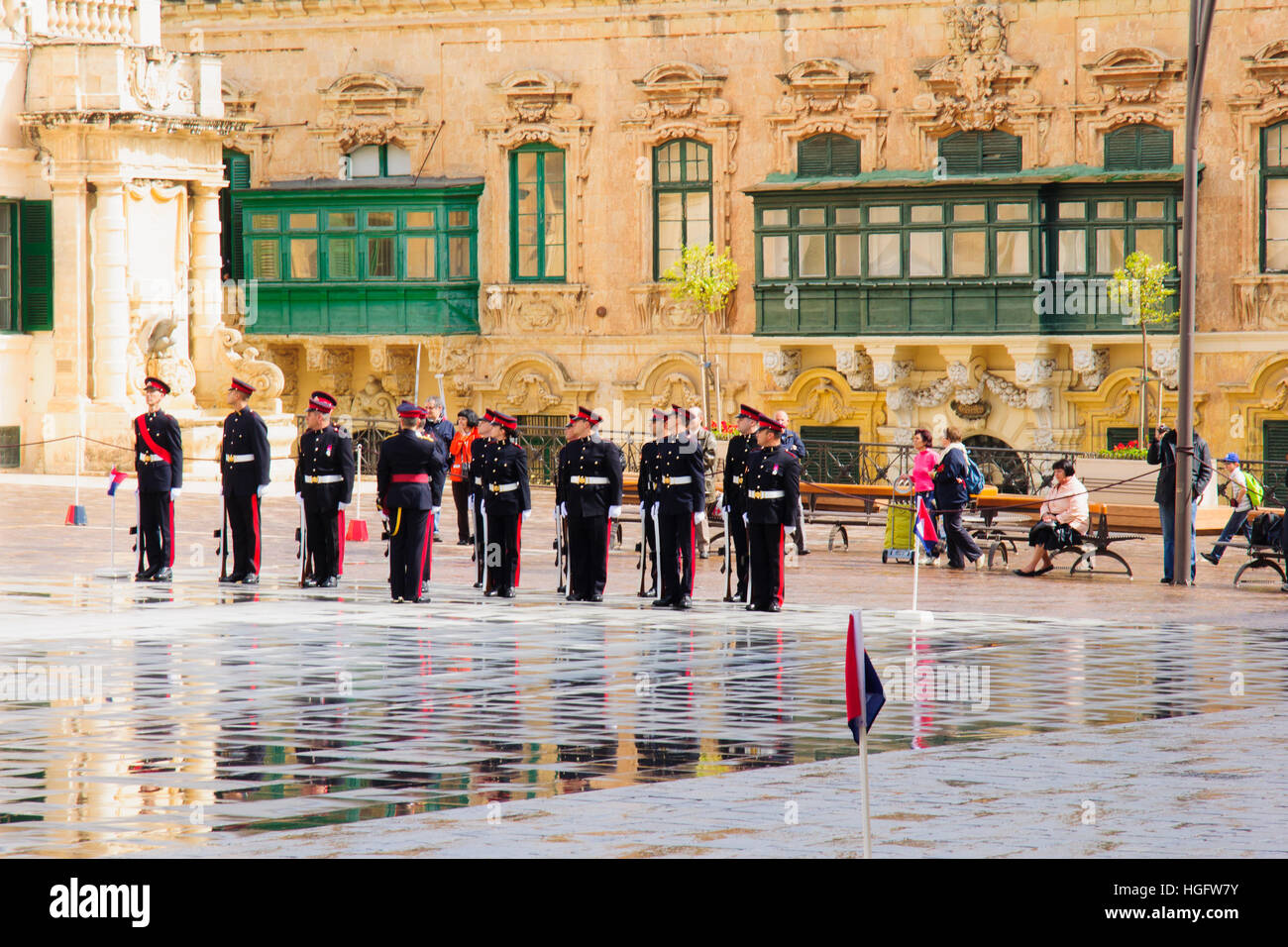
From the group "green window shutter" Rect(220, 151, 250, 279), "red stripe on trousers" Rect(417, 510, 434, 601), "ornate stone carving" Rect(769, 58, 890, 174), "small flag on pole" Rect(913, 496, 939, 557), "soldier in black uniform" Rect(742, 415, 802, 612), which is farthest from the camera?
"green window shutter" Rect(220, 151, 250, 279)

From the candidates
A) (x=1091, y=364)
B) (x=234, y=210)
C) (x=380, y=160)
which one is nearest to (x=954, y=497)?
(x=1091, y=364)

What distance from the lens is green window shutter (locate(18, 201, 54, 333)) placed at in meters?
32.3

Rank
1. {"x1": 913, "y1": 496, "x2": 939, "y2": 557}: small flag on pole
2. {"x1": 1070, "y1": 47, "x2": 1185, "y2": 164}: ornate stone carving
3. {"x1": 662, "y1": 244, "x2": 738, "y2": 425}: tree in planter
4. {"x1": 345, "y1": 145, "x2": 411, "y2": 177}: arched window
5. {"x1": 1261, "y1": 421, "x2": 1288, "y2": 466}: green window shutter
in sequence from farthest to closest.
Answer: {"x1": 345, "y1": 145, "x2": 411, "y2": 177}: arched window, {"x1": 662, "y1": 244, "x2": 738, "y2": 425}: tree in planter, {"x1": 1070, "y1": 47, "x2": 1185, "y2": 164}: ornate stone carving, {"x1": 1261, "y1": 421, "x2": 1288, "y2": 466}: green window shutter, {"x1": 913, "y1": 496, "x2": 939, "y2": 557}: small flag on pole

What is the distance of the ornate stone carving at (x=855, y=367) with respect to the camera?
40.2 m

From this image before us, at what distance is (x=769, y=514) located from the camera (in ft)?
59.1

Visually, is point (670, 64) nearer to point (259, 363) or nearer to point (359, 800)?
point (259, 363)

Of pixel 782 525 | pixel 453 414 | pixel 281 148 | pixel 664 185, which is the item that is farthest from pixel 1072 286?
pixel 782 525

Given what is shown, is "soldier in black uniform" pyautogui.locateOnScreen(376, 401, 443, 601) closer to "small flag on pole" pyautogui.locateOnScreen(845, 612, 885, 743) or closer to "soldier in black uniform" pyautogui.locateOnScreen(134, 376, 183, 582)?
"soldier in black uniform" pyautogui.locateOnScreen(134, 376, 183, 582)

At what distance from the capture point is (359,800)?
9172mm

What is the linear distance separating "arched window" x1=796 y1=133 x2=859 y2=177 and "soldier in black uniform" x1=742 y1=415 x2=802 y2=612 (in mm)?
22735

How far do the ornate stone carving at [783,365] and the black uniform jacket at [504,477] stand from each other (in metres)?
21.4

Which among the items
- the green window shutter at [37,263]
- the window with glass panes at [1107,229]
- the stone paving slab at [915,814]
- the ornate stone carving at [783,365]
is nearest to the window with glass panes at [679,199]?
the ornate stone carving at [783,365]

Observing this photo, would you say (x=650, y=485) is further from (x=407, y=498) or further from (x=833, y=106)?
(x=833, y=106)

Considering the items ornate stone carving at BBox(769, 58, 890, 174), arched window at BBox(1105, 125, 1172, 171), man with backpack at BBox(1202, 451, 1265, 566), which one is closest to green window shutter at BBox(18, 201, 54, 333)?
ornate stone carving at BBox(769, 58, 890, 174)
